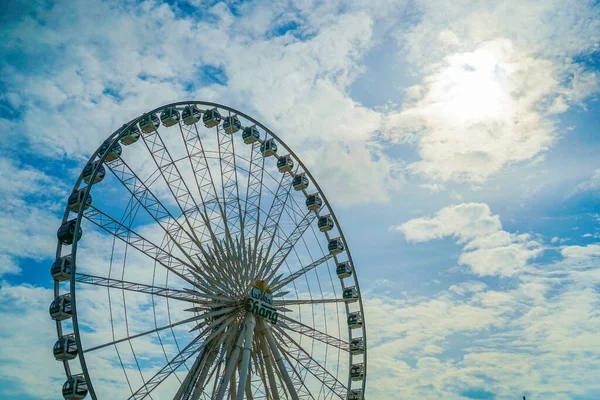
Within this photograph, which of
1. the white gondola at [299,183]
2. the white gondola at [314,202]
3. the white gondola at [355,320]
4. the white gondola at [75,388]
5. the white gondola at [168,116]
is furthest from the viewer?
the white gondola at [299,183]

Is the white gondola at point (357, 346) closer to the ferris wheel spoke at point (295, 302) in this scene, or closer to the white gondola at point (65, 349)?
the ferris wheel spoke at point (295, 302)

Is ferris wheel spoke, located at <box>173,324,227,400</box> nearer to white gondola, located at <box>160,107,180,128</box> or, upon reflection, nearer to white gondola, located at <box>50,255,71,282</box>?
white gondola, located at <box>50,255,71,282</box>

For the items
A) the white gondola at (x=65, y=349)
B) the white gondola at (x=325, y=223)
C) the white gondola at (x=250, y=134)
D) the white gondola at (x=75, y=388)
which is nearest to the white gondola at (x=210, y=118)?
the white gondola at (x=250, y=134)

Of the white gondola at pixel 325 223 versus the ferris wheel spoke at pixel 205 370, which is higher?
the white gondola at pixel 325 223

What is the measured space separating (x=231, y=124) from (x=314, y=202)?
7.82 m

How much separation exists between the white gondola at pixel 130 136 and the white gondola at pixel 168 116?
227 cm

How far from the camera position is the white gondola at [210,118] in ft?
127

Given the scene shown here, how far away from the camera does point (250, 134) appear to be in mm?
40719

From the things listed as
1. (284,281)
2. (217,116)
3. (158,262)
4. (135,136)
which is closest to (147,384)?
(158,262)

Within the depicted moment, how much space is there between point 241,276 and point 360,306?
33.2 ft

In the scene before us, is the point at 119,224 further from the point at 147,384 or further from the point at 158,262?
the point at 147,384

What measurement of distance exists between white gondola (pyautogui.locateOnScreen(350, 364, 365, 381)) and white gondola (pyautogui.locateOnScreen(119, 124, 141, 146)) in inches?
785

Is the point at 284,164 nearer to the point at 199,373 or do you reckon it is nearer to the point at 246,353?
the point at 246,353

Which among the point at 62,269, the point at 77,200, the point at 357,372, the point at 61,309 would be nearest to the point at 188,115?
the point at 77,200
